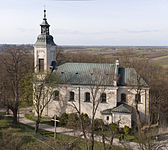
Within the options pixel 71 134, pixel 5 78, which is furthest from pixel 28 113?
pixel 5 78

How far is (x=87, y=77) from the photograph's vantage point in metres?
31.8

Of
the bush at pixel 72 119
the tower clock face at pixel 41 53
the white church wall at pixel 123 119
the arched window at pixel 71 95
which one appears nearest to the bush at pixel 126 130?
the white church wall at pixel 123 119

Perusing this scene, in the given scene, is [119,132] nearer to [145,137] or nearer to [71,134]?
[71,134]

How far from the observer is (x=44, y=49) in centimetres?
3353

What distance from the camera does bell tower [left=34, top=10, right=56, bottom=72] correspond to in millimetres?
33531

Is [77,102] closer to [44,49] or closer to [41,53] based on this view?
[41,53]

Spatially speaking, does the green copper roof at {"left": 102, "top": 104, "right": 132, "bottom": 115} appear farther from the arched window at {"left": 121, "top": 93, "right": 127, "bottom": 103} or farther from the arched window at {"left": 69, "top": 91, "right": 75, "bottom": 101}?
the arched window at {"left": 69, "top": 91, "right": 75, "bottom": 101}

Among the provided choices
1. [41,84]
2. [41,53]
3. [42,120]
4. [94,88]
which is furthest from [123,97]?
[41,53]

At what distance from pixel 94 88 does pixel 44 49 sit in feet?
34.0

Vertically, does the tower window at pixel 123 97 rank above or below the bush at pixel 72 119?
above

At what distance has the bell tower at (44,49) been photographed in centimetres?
3353

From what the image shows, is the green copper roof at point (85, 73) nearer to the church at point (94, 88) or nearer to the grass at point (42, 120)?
the church at point (94, 88)

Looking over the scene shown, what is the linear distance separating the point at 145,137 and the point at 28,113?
75.4ft

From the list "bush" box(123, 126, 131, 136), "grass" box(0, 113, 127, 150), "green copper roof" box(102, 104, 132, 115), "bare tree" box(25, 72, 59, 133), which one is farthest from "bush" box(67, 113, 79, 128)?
"bush" box(123, 126, 131, 136)
